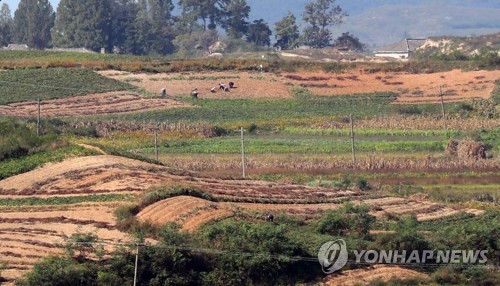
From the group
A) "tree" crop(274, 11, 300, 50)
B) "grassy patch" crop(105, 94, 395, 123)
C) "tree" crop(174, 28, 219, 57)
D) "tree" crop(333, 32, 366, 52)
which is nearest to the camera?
"grassy patch" crop(105, 94, 395, 123)

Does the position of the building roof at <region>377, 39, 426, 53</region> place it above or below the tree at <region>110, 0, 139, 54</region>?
below

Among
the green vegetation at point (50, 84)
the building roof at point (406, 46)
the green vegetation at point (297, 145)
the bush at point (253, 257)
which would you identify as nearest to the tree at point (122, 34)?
the building roof at point (406, 46)

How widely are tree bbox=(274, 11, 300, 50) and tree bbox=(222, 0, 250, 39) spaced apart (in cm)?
508

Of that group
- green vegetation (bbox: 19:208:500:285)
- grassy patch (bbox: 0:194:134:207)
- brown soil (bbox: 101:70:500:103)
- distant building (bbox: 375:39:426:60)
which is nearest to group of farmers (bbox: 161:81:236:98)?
brown soil (bbox: 101:70:500:103)

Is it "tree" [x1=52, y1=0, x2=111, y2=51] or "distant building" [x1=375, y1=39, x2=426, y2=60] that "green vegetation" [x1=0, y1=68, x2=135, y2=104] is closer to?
"tree" [x1=52, y1=0, x2=111, y2=51]

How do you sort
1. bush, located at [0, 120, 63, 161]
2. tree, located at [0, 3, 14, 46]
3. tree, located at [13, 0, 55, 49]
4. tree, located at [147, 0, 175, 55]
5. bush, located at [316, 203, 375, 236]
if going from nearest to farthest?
1. bush, located at [316, 203, 375, 236]
2. bush, located at [0, 120, 63, 161]
3. tree, located at [147, 0, 175, 55]
4. tree, located at [13, 0, 55, 49]
5. tree, located at [0, 3, 14, 46]

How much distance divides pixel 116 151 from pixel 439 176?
12.9 metres

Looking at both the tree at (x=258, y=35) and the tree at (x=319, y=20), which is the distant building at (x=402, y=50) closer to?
the tree at (x=319, y=20)

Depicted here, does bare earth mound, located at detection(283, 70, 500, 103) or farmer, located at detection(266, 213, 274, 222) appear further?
bare earth mound, located at detection(283, 70, 500, 103)

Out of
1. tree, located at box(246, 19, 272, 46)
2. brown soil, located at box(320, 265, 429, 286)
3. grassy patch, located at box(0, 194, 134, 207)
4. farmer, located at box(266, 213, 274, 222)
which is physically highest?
tree, located at box(246, 19, 272, 46)

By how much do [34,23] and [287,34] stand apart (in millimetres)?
23798

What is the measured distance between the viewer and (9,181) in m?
40.7

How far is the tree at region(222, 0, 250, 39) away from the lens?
12975 centimetres

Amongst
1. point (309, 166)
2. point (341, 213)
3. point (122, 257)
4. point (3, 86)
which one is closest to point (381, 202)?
point (341, 213)
